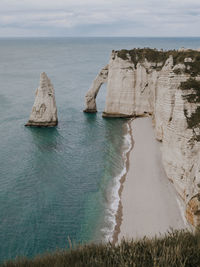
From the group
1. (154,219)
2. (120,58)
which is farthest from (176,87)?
(120,58)

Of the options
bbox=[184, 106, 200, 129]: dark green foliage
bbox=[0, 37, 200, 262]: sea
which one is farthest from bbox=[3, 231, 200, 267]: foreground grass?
bbox=[184, 106, 200, 129]: dark green foliage

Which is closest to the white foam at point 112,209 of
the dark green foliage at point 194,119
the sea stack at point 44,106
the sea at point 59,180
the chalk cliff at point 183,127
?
the sea at point 59,180

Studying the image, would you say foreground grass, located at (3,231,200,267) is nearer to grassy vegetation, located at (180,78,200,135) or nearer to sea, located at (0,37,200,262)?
sea, located at (0,37,200,262)

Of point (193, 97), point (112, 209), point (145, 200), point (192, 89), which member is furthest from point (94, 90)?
point (112, 209)

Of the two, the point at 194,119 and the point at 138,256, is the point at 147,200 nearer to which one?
the point at 194,119

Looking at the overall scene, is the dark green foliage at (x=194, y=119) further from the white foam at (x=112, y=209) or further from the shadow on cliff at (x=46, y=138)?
the shadow on cliff at (x=46, y=138)
